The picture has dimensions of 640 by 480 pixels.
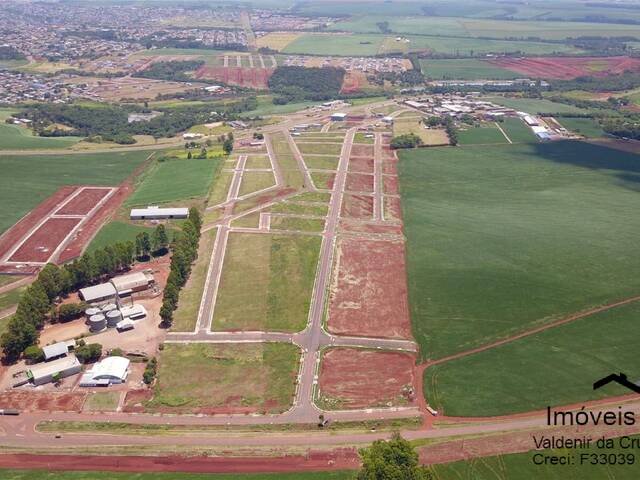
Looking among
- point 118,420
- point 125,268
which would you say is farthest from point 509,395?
point 125,268

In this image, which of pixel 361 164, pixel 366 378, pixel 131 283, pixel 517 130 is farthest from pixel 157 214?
pixel 517 130

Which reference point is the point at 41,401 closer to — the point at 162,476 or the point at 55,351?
the point at 55,351

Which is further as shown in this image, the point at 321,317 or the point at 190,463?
the point at 321,317

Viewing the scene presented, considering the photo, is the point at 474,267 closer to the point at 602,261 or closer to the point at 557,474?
the point at 602,261

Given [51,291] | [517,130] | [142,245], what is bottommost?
[51,291]

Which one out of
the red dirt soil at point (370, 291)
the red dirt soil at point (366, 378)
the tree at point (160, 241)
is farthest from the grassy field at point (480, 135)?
the red dirt soil at point (366, 378)

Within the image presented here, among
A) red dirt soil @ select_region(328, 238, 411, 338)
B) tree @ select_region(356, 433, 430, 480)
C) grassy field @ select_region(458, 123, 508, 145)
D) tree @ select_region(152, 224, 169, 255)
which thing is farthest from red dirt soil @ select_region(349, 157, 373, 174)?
tree @ select_region(356, 433, 430, 480)
